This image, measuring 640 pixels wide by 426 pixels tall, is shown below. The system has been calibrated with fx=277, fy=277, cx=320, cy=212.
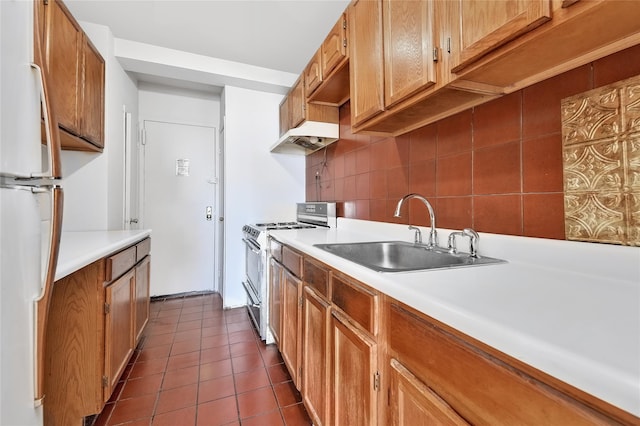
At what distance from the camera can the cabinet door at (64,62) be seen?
1.56 meters

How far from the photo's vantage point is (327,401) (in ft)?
3.65

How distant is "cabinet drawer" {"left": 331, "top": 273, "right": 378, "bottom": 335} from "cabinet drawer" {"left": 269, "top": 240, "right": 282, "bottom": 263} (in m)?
0.81

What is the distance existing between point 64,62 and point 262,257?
5.69 ft

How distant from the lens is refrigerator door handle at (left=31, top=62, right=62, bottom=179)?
Result: 2.12ft

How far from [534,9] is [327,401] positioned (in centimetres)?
142

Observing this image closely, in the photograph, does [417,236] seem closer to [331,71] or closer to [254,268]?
[331,71]

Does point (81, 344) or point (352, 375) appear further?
point (81, 344)

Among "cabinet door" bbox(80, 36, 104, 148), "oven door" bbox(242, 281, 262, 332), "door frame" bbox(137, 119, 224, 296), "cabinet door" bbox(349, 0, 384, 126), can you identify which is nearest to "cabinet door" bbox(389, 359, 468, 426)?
"cabinet door" bbox(349, 0, 384, 126)

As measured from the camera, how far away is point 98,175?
2.20m

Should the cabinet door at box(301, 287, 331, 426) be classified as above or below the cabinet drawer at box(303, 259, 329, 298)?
below

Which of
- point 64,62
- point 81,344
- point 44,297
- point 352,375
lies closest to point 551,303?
point 352,375

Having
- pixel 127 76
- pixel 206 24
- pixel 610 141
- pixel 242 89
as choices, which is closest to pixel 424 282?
pixel 610 141

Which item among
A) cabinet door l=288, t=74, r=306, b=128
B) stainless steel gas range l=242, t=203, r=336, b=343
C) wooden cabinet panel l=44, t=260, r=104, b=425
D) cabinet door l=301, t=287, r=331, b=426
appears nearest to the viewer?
cabinet door l=301, t=287, r=331, b=426

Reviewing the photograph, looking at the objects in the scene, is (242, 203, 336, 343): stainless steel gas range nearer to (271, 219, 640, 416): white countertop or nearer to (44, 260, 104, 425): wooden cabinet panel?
(44, 260, 104, 425): wooden cabinet panel
